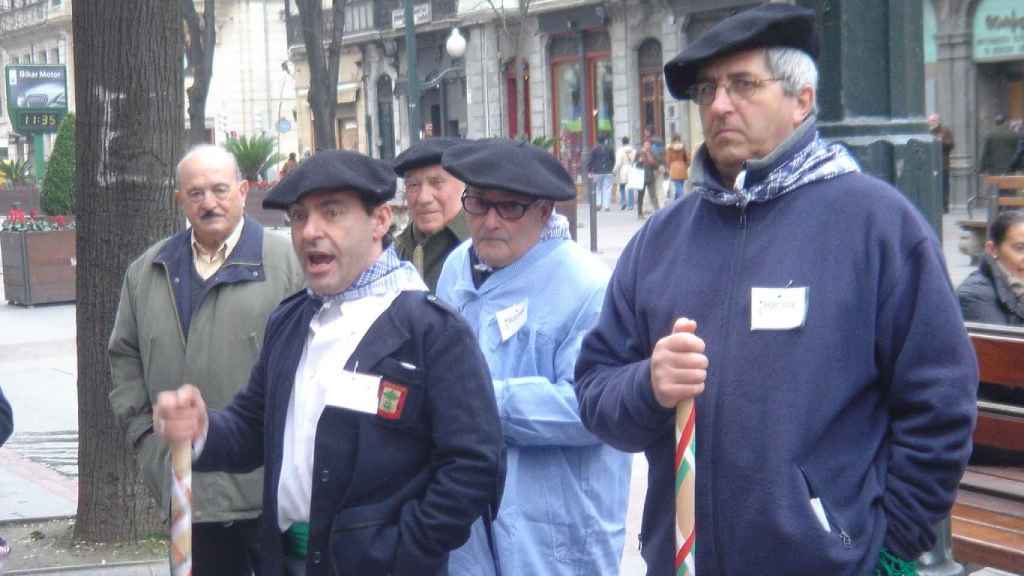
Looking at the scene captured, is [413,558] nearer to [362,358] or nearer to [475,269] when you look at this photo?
[362,358]

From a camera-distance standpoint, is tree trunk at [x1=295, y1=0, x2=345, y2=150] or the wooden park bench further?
tree trunk at [x1=295, y1=0, x2=345, y2=150]

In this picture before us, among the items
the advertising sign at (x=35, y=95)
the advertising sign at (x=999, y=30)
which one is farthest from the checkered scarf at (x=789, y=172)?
the advertising sign at (x=999, y=30)

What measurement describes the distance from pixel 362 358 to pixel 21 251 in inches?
632

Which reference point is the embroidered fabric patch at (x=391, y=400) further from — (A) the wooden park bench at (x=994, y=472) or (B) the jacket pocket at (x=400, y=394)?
(A) the wooden park bench at (x=994, y=472)

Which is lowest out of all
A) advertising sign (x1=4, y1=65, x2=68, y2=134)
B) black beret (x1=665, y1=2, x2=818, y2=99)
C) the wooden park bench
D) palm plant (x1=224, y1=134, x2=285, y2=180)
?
the wooden park bench

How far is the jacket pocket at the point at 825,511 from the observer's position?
9.20 ft

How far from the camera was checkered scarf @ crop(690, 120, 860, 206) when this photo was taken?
2.92 metres

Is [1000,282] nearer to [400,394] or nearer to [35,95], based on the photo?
[400,394]

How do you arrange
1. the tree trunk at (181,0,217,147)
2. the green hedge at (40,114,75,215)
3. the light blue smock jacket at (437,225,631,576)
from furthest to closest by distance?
the tree trunk at (181,0,217,147)
the green hedge at (40,114,75,215)
the light blue smock jacket at (437,225,631,576)

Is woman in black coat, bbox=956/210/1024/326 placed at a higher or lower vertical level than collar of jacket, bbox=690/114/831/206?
lower

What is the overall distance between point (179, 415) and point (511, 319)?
3.37 feet

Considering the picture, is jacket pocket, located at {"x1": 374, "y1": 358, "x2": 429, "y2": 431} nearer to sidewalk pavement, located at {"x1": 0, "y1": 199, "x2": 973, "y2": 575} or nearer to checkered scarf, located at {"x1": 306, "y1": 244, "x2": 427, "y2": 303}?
checkered scarf, located at {"x1": 306, "y1": 244, "x2": 427, "y2": 303}

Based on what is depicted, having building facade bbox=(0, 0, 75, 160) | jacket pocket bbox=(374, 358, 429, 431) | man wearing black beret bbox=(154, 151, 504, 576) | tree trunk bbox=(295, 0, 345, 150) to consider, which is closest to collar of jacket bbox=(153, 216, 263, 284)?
man wearing black beret bbox=(154, 151, 504, 576)

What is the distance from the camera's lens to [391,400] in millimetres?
3414
